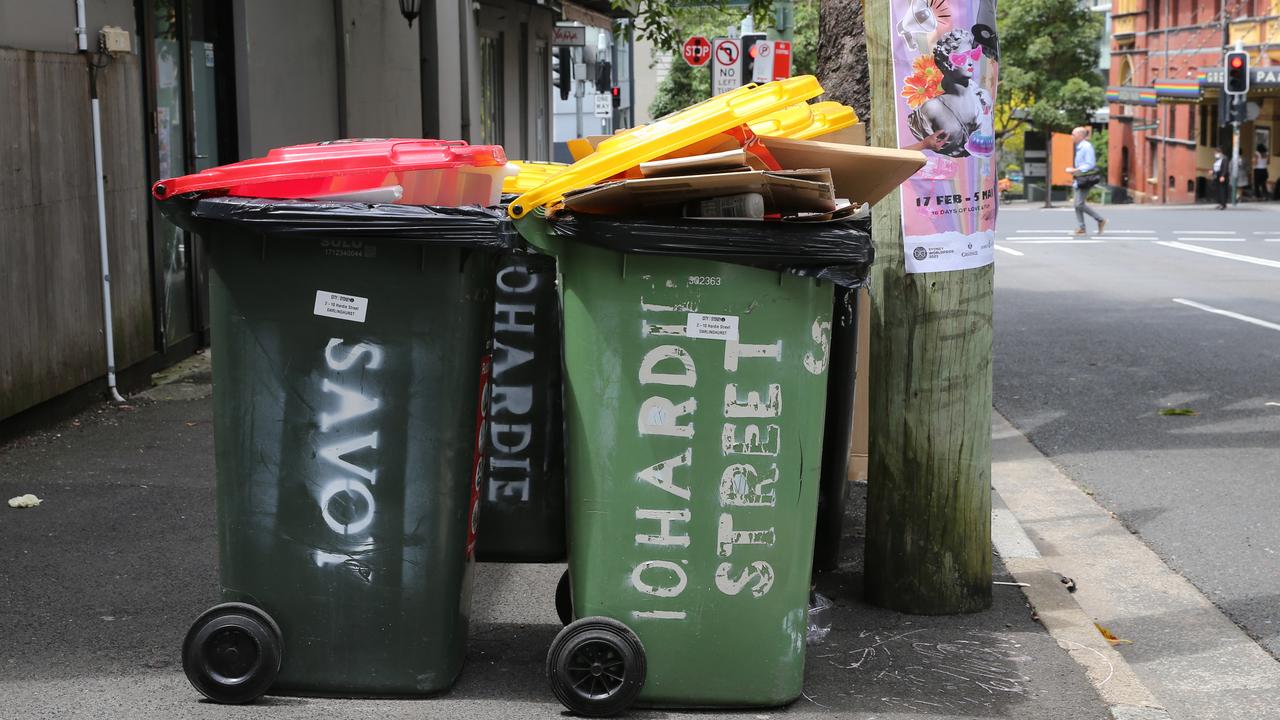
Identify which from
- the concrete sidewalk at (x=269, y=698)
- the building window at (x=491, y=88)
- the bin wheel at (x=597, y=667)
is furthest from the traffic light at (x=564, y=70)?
the bin wheel at (x=597, y=667)

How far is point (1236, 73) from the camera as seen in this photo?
38656 mm

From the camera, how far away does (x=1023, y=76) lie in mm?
51219

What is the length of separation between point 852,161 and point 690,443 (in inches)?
35.9

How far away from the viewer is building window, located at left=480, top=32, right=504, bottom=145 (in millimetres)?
22438

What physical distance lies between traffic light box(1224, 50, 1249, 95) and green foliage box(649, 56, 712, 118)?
58.5ft

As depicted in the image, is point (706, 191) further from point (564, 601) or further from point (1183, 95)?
point (1183, 95)

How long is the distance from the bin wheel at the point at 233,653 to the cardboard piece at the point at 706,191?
1.39 m

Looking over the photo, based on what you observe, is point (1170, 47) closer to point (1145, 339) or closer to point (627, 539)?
point (1145, 339)

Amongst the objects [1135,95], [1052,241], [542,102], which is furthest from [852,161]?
[1135,95]

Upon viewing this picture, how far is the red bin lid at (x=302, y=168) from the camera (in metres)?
3.90

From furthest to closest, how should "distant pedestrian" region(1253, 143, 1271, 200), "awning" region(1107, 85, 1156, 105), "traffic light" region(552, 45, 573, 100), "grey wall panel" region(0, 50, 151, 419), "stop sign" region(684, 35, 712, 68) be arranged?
"awning" region(1107, 85, 1156, 105) → "distant pedestrian" region(1253, 143, 1271, 200) → "traffic light" region(552, 45, 573, 100) → "stop sign" region(684, 35, 712, 68) → "grey wall panel" region(0, 50, 151, 419)

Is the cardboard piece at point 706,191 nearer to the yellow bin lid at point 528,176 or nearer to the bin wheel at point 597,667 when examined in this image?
the yellow bin lid at point 528,176

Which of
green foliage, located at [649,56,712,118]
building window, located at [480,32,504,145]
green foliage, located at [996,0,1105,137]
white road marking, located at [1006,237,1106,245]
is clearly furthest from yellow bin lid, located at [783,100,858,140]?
green foliage, located at [996,0,1105,137]

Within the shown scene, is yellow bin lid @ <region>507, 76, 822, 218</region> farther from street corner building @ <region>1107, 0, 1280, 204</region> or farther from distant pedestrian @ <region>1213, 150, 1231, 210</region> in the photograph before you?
street corner building @ <region>1107, 0, 1280, 204</region>
